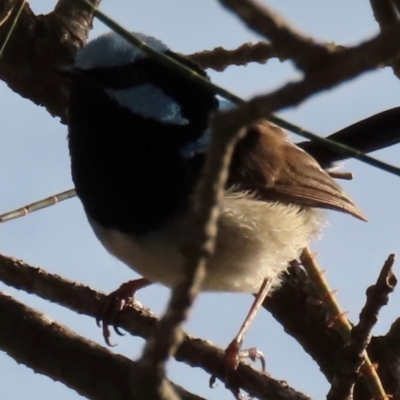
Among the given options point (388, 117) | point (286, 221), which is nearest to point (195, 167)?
point (286, 221)

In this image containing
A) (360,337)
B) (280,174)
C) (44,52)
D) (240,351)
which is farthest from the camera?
(44,52)

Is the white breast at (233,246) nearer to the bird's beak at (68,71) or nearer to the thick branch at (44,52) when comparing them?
the bird's beak at (68,71)

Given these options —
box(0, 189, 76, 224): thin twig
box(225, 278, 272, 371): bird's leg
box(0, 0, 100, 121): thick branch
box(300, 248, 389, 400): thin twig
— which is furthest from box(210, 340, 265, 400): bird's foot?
box(0, 0, 100, 121): thick branch

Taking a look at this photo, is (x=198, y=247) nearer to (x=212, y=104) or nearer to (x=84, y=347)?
(x=84, y=347)

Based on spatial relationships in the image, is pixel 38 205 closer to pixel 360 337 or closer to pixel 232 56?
pixel 232 56

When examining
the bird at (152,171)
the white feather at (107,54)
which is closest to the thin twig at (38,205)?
the bird at (152,171)

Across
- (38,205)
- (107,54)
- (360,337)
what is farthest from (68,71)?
(360,337)

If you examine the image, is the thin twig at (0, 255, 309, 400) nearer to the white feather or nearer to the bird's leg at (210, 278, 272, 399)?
the bird's leg at (210, 278, 272, 399)
